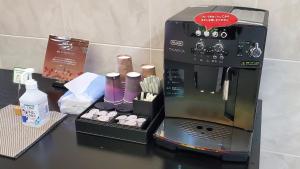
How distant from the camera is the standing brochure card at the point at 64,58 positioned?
4.30 ft

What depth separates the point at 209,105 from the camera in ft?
3.20

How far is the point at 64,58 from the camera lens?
1.33 m

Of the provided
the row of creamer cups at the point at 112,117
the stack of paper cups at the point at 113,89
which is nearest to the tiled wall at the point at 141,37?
the stack of paper cups at the point at 113,89

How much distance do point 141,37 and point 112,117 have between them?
0.40 meters

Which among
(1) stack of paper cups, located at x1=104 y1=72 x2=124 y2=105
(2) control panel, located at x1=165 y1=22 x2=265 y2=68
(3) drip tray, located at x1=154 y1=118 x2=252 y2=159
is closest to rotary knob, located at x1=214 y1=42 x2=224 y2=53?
(2) control panel, located at x1=165 y1=22 x2=265 y2=68

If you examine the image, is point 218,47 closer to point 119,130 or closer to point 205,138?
point 205,138

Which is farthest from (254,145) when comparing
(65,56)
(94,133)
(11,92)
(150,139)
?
(11,92)

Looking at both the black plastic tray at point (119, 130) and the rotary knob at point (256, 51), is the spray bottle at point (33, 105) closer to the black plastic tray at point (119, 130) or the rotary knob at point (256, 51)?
the black plastic tray at point (119, 130)

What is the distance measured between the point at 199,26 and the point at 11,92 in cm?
89

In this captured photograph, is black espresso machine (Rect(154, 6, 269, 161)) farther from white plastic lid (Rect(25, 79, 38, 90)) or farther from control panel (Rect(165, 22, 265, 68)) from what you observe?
white plastic lid (Rect(25, 79, 38, 90))

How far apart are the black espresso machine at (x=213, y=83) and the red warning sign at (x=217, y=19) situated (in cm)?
1

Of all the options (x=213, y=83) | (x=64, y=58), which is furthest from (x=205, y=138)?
(x=64, y=58)

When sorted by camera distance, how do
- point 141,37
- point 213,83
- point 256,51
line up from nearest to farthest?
point 256,51 → point 213,83 → point 141,37

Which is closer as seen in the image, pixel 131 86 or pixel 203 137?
pixel 203 137
